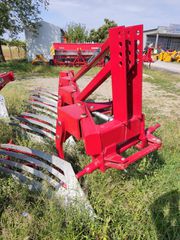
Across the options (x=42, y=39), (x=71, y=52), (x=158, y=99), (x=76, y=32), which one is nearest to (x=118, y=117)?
(x=158, y=99)

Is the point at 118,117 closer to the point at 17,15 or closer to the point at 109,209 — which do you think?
the point at 109,209

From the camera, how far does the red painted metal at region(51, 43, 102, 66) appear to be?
38.2 feet

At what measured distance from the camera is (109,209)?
166 cm

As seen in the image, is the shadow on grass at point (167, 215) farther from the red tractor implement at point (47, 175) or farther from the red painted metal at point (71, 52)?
the red painted metal at point (71, 52)

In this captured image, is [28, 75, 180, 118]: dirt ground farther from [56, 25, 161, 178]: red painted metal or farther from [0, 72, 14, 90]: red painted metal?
[0, 72, 14, 90]: red painted metal

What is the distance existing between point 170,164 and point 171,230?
966 mm

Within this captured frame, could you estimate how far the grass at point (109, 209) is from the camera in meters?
1.45

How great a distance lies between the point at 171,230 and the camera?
5.07 ft

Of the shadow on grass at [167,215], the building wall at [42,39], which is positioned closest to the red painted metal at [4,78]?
the shadow on grass at [167,215]

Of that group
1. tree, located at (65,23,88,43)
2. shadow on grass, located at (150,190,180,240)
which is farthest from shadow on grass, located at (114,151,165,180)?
tree, located at (65,23,88,43)

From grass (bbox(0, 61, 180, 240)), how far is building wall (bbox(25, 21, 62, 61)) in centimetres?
1347

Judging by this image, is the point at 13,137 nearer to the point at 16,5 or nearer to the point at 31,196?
the point at 31,196

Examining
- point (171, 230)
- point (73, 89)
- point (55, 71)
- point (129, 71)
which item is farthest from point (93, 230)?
point (55, 71)

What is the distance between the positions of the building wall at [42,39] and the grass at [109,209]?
13471 millimetres
